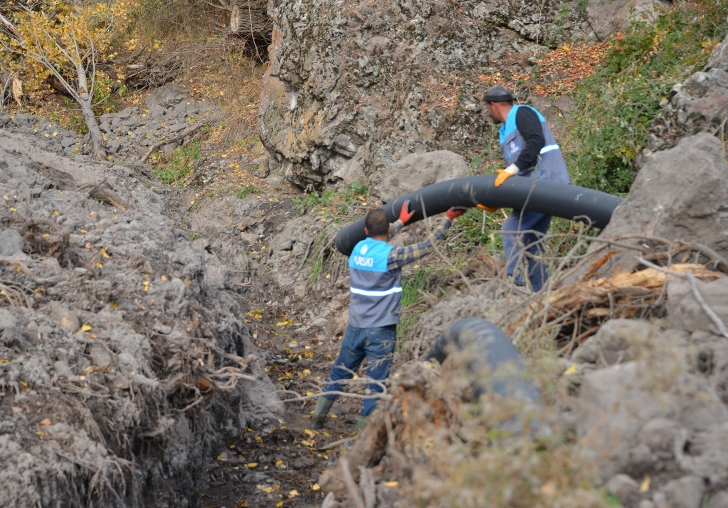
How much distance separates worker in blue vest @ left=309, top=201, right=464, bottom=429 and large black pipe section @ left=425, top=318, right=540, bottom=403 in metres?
1.16

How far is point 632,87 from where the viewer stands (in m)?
7.10

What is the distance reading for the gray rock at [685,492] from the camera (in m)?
2.42

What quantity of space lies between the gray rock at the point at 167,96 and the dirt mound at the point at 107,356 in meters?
6.87

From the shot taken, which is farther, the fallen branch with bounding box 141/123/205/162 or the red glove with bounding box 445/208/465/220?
the fallen branch with bounding box 141/123/205/162

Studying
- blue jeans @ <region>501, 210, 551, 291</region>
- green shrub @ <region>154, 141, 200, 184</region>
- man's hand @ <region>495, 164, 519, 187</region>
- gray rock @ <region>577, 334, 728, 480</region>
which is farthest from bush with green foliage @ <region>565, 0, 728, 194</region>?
green shrub @ <region>154, 141, 200, 184</region>

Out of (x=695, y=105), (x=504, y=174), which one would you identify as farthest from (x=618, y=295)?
(x=695, y=105)

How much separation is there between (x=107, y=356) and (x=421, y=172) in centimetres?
425

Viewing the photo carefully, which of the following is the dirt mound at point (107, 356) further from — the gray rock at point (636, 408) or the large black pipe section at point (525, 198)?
the gray rock at point (636, 408)

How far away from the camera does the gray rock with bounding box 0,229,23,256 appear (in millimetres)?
5111

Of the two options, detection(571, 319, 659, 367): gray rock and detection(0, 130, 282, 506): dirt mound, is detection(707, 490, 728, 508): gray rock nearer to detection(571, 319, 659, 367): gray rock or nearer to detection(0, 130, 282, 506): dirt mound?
detection(571, 319, 659, 367): gray rock

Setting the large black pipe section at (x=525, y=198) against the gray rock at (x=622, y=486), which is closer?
the gray rock at (x=622, y=486)

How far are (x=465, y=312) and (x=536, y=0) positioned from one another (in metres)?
6.23

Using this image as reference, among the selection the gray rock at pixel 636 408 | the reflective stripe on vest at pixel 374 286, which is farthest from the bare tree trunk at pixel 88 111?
the gray rock at pixel 636 408

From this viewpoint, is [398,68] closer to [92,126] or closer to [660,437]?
[92,126]
